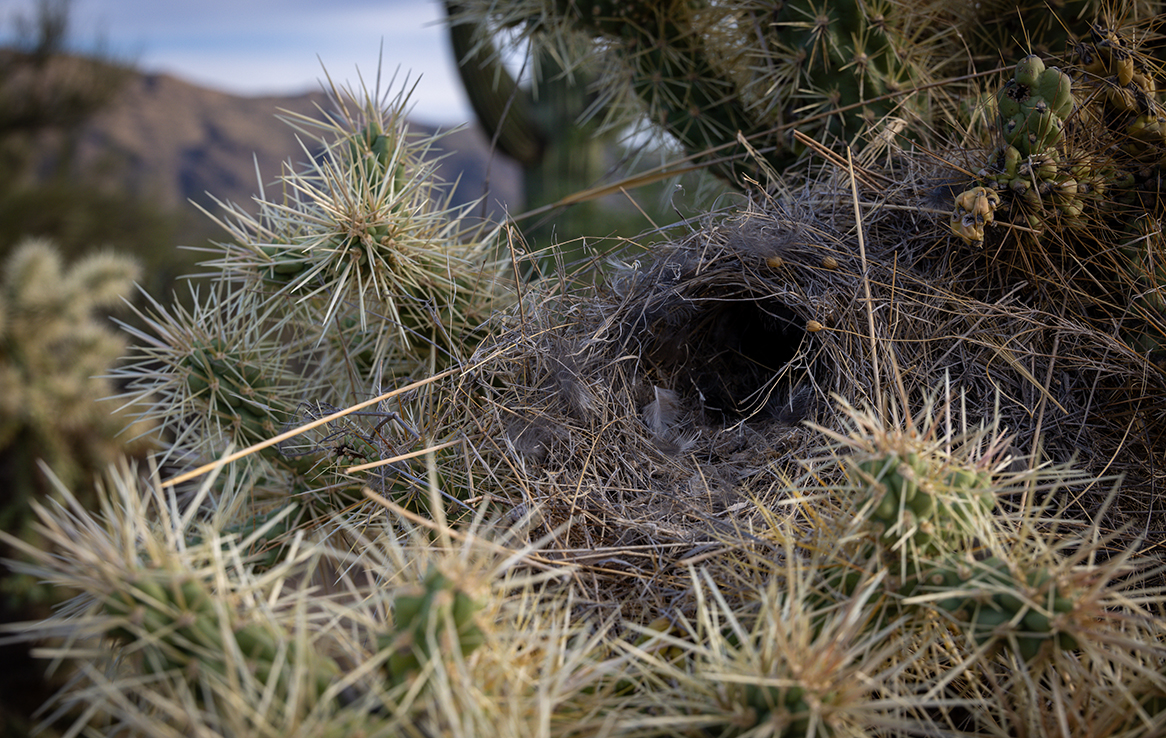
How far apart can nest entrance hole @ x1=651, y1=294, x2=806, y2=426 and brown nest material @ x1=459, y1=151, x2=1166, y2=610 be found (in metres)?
0.07

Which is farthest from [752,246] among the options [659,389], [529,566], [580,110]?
[580,110]

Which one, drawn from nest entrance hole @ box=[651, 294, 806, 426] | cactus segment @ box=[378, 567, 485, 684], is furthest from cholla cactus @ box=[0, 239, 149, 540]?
cactus segment @ box=[378, 567, 485, 684]

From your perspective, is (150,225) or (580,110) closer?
(580,110)

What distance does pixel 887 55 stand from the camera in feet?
5.36

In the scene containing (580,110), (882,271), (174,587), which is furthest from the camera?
(580,110)

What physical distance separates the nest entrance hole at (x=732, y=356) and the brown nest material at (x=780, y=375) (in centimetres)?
7

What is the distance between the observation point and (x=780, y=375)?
1.47 meters

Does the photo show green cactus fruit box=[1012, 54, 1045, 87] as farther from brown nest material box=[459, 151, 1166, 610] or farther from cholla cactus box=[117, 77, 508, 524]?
cholla cactus box=[117, 77, 508, 524]

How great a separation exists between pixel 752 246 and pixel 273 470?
114cm

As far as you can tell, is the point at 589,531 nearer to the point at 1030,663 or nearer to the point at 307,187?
the point at 1030,663

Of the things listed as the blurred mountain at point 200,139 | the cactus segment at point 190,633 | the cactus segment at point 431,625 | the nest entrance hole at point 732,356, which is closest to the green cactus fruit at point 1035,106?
the nest entrance hole at point 732,356

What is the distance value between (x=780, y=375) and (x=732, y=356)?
483 mm

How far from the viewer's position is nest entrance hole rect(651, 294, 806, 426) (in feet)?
5.78

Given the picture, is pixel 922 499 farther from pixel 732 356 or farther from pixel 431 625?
pixel 732 356
